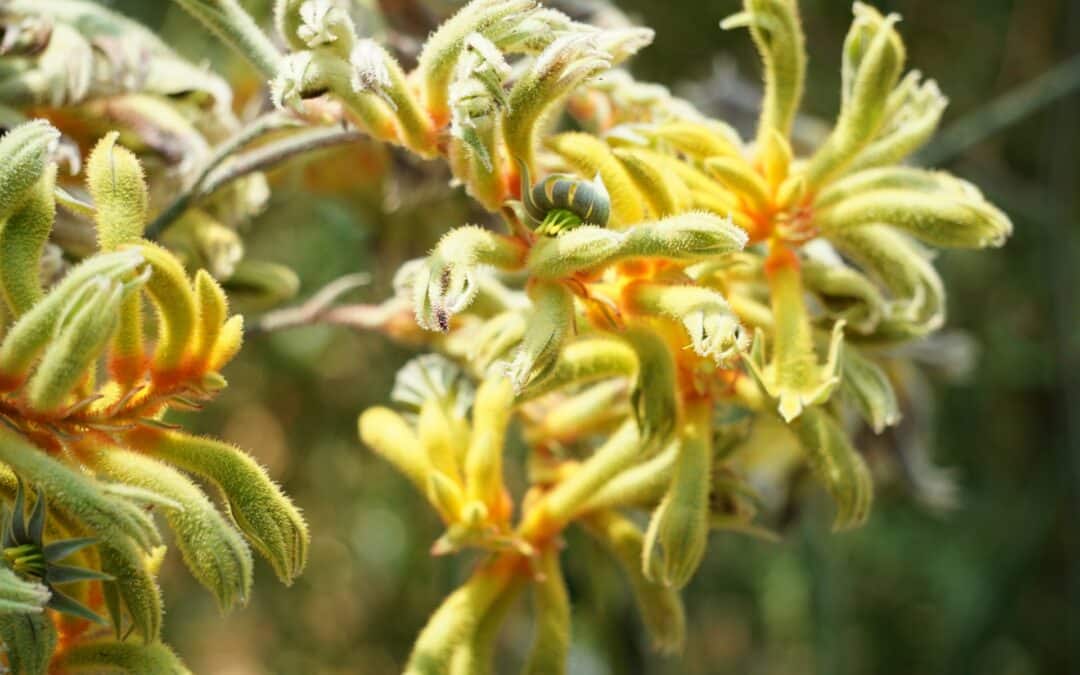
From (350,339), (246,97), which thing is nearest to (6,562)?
(246,97)

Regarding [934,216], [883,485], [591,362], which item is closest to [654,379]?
[591,362]

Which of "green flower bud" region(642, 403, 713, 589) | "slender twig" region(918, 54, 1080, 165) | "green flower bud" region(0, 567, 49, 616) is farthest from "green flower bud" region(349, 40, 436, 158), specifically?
"slender twig" region(918, 54, 1080, 165)

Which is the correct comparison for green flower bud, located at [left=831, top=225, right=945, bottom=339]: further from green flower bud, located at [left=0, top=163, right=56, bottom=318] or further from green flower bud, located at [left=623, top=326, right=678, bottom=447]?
green flower bud, located at [left=0, top=163, right=56, bottom=318]

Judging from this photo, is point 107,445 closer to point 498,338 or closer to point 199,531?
point 199,531

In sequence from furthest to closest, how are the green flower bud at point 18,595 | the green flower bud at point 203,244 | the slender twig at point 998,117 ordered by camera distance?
1. the slender twig at point 998,117
2. the green flower bud at point 203,244
3. the green flower bud at point 18,595

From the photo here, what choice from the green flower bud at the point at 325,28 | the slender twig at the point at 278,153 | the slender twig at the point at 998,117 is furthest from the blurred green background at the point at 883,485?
the green flower bud at the point at 325,28

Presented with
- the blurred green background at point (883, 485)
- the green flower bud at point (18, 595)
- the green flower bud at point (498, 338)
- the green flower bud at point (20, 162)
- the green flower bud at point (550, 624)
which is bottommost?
the blurred green background at point (883, 485)

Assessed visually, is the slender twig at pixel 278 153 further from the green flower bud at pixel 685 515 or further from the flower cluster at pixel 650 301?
the green flower bud at pixel 685 515

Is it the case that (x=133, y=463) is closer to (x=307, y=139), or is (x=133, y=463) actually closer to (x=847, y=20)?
(x=307, y=139)
